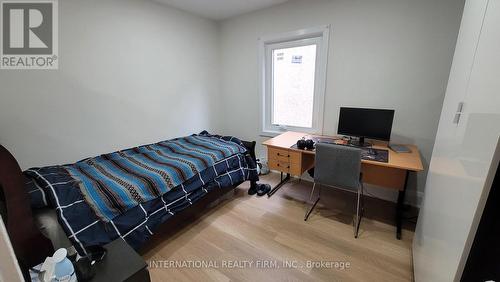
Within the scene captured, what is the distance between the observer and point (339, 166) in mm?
1889

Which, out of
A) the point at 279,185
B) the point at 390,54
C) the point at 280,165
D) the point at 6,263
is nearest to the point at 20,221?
the point at 6,263

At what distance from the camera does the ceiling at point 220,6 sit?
2668 mm

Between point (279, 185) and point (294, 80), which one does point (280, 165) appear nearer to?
point (279, 185)

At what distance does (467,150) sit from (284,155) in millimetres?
1560

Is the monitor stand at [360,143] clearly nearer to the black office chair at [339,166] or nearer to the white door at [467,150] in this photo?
the black office chair at [339,166]

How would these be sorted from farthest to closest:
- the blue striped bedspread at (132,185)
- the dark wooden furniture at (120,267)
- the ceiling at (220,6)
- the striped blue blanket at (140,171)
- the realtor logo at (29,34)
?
the ceiling at (220,6)
the realtor logo at (29,34)
the striped blue blanket at (140,171)
the blue striped bedspread at (132,185)
the dark wooden furniture at (120,267)

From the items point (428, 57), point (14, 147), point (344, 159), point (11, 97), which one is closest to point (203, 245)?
point (344, 159)

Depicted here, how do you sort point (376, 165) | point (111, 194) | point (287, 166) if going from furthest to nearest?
1. point (287, 166)
2. point (376, 165)
3. point (111, 194)

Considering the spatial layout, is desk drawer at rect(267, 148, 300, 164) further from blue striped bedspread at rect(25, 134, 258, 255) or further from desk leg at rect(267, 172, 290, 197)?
desk leg at rect(267, 172, 290, 197)

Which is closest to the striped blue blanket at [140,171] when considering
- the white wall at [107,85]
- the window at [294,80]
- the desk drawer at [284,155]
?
the white wall at [107,85]

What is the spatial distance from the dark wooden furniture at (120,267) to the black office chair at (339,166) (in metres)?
1.58

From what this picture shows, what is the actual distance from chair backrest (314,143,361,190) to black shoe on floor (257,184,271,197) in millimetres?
905

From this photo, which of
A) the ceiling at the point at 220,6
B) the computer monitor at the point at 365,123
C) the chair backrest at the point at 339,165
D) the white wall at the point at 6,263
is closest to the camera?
the white wall at the point at 6,263

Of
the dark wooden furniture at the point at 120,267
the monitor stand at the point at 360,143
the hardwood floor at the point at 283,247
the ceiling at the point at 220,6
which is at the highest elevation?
the ceiling at the point at 220,6
